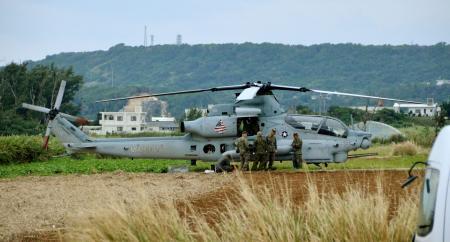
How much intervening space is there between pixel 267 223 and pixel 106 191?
236 inches

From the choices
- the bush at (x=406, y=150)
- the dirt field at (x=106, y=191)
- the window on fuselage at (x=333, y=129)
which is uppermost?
the window on fuselage at (x=333, y=129)

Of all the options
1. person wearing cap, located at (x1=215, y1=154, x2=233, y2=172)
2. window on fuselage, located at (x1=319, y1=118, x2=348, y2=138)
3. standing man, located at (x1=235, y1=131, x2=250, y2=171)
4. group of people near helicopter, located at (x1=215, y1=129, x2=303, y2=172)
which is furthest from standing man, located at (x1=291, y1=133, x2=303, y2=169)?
person wearing cap, located at (x1=215, y1=154, x2=233, y2=172)

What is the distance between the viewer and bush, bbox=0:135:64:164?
33250mm

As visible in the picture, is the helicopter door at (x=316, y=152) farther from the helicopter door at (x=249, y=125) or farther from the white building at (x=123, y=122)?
the white building at (x=123, y=122)

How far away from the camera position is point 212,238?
10.7 metres

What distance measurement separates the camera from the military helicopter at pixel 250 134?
25812 millimetres

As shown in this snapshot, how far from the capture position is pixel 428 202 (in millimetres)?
7934

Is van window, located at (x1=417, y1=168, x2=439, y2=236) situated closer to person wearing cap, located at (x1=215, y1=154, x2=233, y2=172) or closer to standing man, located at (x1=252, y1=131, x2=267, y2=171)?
standing man, located at (x1=252, y1=131, x2=267, y2=171)

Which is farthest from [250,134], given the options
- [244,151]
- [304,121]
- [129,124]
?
[129,124]

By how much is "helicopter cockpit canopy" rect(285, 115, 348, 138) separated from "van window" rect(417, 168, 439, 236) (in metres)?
18.0

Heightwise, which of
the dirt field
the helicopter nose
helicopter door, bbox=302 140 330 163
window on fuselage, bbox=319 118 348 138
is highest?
window on fuselage, bbox=319 118 348 138

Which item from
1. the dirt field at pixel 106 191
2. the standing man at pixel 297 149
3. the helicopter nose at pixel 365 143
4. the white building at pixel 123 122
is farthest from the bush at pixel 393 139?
the white building at pixel 123 122

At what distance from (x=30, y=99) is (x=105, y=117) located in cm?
6666

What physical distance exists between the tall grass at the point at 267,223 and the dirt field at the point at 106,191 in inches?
37.7
